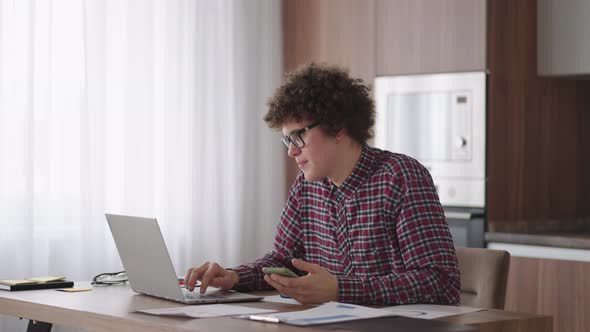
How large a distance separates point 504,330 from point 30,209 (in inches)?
91.1

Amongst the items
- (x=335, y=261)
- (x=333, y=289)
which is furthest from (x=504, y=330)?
(x=335, y=261)

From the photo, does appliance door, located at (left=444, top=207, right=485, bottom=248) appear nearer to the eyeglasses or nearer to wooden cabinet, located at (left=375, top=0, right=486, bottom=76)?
wooden cabinet, located at (left=375, top=0, right=486, bottom=76)

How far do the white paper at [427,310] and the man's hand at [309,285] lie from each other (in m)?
0.14

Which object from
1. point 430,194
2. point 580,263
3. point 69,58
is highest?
point 69,58

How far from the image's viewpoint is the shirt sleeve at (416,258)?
84.0 inches

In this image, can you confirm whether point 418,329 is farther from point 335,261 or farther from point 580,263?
point 580,263

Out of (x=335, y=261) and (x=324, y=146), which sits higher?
(x=324, y=146)

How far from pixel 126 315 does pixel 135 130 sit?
7.38 feet

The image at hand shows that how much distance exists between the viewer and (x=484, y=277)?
8.11 ft

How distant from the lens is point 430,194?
2293mm

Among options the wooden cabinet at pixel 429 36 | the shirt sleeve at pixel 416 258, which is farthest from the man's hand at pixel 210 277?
the wooden cabinet at pixel 429 36

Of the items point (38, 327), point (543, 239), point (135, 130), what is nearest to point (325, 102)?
point (38, 327)

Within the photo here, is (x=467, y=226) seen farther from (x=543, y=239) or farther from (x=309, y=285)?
(x=309, y=285)

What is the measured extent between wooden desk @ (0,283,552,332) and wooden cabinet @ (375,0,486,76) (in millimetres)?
1868
